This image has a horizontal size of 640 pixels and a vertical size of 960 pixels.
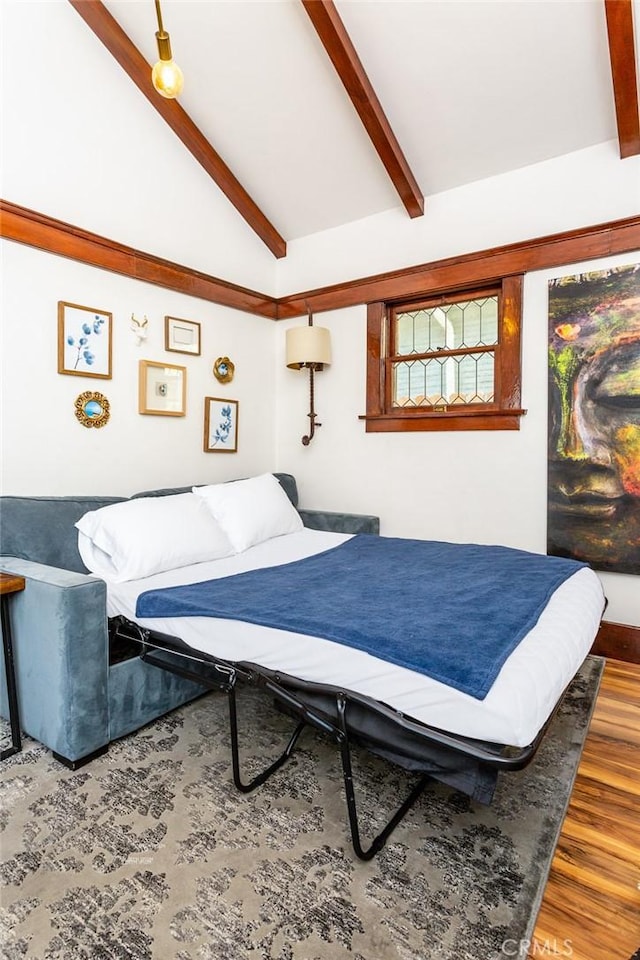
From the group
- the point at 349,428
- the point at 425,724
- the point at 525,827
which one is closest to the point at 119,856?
the point at 425,724

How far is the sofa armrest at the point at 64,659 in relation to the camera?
1834 mm

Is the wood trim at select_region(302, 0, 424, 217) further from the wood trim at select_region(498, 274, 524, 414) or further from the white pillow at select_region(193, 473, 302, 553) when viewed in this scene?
the white pillow at select_region(193, 473, 302, 553)

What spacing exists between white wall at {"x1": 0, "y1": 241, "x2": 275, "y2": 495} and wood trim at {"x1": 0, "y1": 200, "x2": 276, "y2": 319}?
0.17 ft

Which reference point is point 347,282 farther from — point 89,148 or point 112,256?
point 89,148

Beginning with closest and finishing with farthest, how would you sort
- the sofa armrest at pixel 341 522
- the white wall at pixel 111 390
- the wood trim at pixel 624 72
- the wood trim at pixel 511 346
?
the wood trim at pixel 624 72 < the white wall at pixel 111 390 < the wood trim at pixel 511 346 < the sofa armrest at pixel 341 522

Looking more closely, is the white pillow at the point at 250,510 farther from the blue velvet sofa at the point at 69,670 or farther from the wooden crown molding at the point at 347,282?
the wooden crown molding at the point at 347,282

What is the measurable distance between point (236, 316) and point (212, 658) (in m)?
2.76

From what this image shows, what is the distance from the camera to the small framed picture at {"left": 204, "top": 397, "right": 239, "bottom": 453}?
3.62 metres

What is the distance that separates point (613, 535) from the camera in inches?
113

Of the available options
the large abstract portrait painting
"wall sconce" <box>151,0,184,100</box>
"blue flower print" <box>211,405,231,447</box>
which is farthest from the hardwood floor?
"blue flower print" <box>211,405,231,447</box>

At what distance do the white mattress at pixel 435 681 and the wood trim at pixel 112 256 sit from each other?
1821mm

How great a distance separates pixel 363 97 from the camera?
2.76 meters

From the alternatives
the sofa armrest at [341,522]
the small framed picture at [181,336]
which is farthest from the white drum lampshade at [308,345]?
the sofa armrest at [341,522]

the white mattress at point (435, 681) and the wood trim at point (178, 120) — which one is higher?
the wood trim at point (178, 120)
